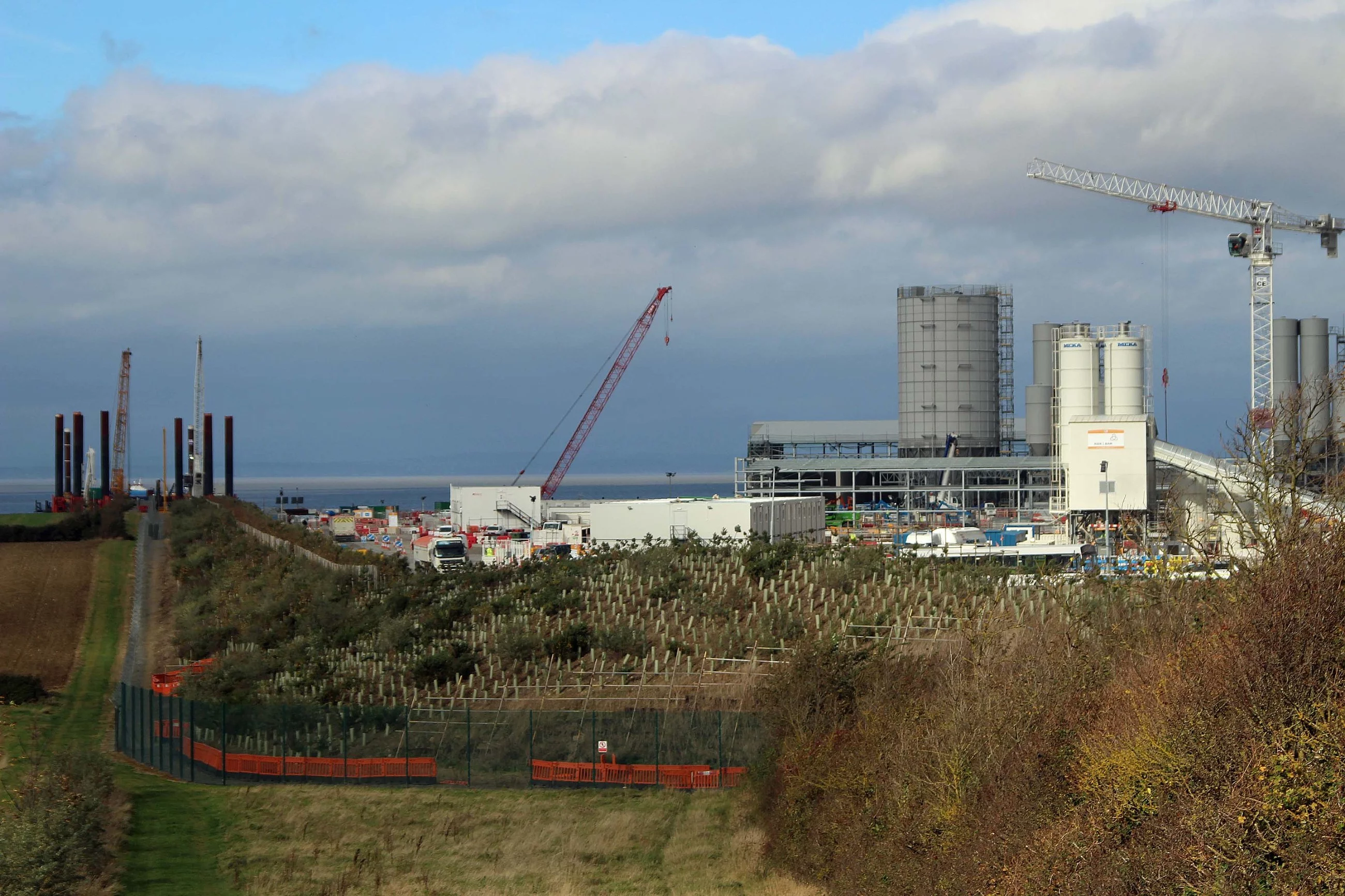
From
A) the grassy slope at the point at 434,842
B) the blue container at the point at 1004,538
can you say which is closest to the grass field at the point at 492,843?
the grassy slope at the point at 434,842

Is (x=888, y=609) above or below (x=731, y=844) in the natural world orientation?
above

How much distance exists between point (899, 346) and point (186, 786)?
111m

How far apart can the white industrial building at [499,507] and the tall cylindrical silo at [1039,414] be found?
4320 centimetres

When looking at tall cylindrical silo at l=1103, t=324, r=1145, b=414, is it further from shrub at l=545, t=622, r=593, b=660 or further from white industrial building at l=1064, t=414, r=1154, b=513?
shrub at l=545, t=622, r=593, b=660

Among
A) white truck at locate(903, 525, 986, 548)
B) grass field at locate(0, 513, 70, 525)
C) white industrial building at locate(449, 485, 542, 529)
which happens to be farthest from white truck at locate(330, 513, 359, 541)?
white truck at locate(903, 525, 986, 548)

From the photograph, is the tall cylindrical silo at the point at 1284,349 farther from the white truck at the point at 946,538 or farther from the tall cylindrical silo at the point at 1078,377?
the white truck at the point at 946,538

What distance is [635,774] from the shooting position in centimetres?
2809

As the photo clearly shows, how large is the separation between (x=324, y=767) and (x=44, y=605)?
33.1 metres

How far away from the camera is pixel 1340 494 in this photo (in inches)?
562

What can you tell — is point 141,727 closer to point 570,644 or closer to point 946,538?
point 570,644

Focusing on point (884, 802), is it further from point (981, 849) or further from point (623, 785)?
point (623, 785)

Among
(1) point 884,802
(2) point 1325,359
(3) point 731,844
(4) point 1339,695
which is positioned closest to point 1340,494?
(4) point 1339,695

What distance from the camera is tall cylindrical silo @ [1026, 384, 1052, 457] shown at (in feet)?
366

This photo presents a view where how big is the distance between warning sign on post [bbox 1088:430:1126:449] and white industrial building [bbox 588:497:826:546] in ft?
69.1
